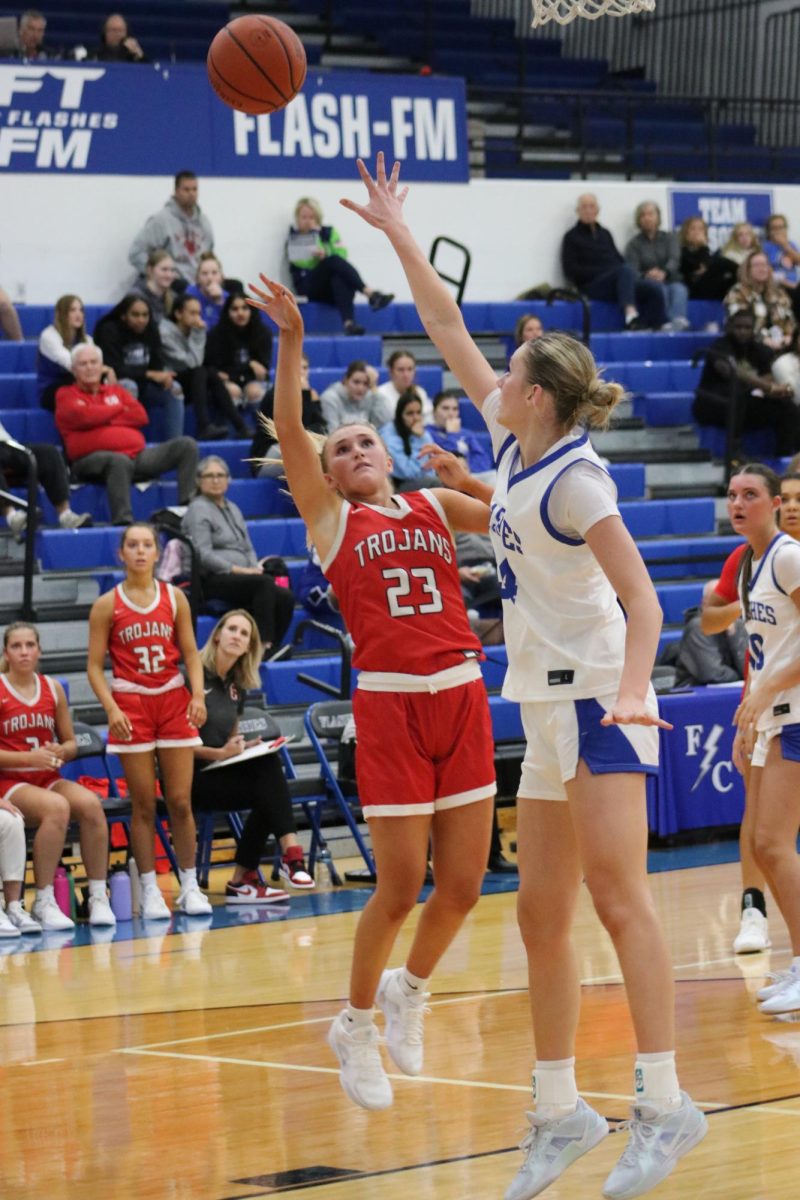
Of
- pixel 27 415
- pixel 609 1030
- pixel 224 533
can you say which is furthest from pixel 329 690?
pixel 609 1030

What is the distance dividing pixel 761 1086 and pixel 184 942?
153 inches

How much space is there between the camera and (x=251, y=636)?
9.71m

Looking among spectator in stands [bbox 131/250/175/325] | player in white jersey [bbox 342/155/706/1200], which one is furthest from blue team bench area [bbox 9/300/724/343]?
player in white jersey [bbox 342/155/706/1200]

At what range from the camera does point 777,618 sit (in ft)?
20.1

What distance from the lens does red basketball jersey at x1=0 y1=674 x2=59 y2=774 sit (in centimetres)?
877

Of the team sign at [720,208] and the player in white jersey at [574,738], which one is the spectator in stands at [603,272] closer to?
the team sign at [720,208]

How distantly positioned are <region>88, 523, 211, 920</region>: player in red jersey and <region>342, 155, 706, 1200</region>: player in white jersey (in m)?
5.20

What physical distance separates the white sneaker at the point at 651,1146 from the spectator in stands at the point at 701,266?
13.8m

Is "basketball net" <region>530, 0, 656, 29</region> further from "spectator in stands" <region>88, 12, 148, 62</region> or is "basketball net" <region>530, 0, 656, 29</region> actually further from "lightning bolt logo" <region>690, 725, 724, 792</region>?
"spectator in stands" <region>88, 12, 148, 62</region>

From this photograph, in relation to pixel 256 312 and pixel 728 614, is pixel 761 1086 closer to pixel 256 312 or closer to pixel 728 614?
pixel 728 614

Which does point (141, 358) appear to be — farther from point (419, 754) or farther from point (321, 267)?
point (419, 754)

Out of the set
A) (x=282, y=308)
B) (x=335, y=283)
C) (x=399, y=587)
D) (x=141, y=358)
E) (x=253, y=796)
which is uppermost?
(x=335, y=283)

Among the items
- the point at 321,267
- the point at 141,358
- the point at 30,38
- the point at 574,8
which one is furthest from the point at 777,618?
the point at 30,38

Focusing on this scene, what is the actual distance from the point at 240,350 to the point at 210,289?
2.54 ft
